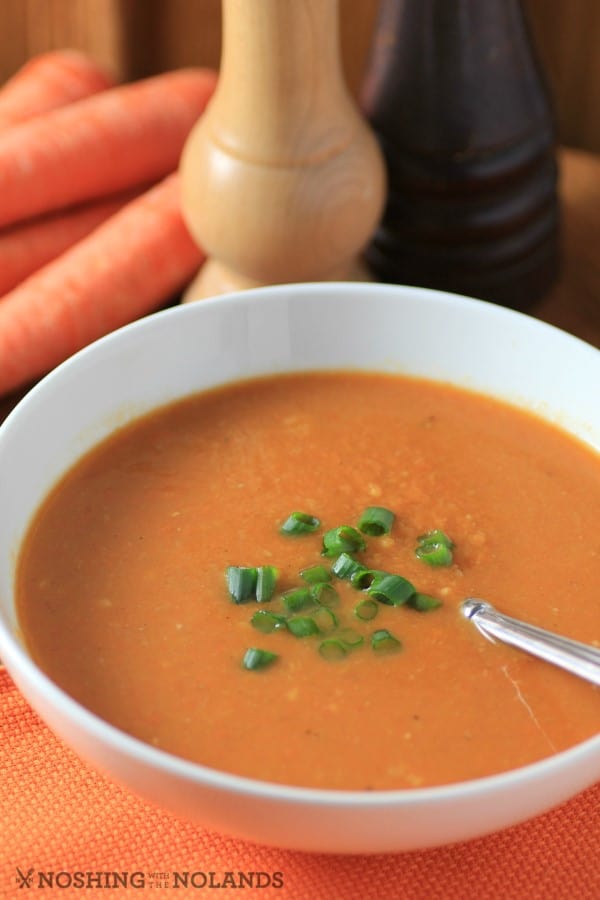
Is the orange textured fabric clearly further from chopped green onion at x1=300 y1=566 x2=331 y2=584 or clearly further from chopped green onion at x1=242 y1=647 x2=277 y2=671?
chopped green onion at x1=300 y1=566 x2=331 y2=584

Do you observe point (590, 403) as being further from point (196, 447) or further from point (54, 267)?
point (54, 267)

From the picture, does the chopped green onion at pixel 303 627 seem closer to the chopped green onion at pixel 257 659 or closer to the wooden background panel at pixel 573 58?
the chopped green onion at pixel 257 659

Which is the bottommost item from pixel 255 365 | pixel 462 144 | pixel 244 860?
pixel 244 860

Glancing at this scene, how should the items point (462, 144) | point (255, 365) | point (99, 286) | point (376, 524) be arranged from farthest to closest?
point (99, 286) < point (462, 144) < point (255, 365) < point (376, 524)

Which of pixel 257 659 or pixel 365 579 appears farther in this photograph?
pixel 365 579

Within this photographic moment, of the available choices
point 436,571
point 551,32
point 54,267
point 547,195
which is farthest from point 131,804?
point 551,32

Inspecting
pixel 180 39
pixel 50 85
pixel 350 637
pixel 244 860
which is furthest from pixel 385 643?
pixel 180 39

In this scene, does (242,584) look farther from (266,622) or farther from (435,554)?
(435,554)
